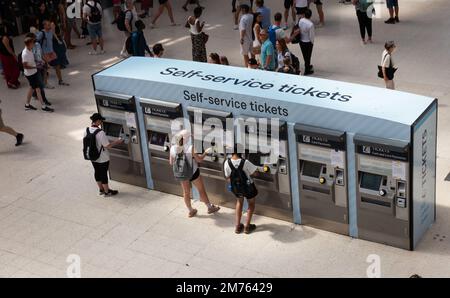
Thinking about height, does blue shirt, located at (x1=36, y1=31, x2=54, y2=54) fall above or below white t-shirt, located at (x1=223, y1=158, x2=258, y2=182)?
above

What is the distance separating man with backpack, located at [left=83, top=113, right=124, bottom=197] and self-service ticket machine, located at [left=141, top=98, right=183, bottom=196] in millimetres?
547

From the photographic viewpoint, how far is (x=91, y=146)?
35.4 feet

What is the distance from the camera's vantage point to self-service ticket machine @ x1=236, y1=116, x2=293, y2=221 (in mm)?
9703

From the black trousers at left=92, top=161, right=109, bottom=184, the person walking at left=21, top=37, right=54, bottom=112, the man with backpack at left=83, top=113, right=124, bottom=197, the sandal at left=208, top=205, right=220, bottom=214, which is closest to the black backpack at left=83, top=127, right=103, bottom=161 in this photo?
the man with backpack at left=83, top=113, right=124, bottom=197

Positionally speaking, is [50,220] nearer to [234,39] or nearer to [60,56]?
[60,56]

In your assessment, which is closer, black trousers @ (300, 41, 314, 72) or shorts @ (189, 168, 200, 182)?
shorts @ (189, 168, 200, 182)

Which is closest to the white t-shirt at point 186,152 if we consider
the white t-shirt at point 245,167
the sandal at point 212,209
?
the white t-shirt at point 245,167

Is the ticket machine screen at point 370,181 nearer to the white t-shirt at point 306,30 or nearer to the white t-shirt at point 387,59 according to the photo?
the white t-shirt at point 387,59

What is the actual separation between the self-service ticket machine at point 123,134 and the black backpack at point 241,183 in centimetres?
205

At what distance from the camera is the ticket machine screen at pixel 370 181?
918cm

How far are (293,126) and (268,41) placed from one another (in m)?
3.88

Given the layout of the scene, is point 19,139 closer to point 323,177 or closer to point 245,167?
point 245,167

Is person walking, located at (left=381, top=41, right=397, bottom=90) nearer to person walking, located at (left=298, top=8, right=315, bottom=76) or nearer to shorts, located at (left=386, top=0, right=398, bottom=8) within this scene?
person walking, located at (left=298, top=8, right=315, bottom=76)

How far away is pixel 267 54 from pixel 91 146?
12.6 feet
